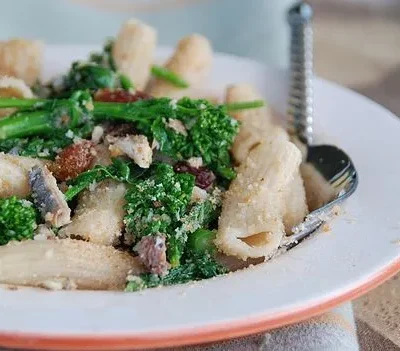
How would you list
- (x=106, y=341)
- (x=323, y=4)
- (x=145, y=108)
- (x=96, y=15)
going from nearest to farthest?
(x=106, y=341) < (x=145, y=108) < (x=96, y=15) < (x=323, y=4)

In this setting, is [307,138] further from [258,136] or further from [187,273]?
[187,273]

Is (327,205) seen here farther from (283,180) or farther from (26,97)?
(26,97)

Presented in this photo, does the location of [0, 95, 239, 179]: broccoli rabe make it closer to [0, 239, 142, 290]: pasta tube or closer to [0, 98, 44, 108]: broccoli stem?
[0, 98, 44, 108]: broccoli stem

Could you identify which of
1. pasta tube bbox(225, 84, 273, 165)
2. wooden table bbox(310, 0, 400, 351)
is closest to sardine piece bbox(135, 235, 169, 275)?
pasta tube bbox(225, 84, 273, 165)

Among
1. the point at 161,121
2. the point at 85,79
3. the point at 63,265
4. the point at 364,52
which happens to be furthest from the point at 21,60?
the point at 364,52

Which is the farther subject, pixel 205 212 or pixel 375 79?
pixel 375 79

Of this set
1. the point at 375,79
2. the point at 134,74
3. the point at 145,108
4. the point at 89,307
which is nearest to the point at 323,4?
the point at 375,79
